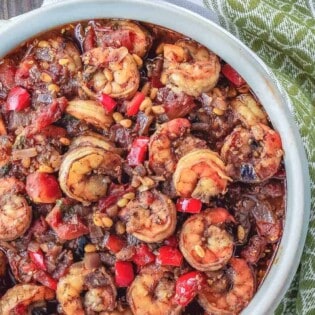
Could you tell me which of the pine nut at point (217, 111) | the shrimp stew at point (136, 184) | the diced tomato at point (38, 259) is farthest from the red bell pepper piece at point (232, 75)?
the diced tomato at point (38, 259)

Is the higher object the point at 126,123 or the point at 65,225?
the point at 126,123

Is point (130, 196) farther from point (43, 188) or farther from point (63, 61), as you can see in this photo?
point (63, 61)

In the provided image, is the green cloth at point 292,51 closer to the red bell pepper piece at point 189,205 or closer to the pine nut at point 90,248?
the red bell pepper piece at point 189,205

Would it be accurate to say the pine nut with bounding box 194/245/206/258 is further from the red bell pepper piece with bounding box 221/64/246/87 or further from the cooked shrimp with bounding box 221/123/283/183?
the red bell pepper piece with bounding box 221/64/246/87

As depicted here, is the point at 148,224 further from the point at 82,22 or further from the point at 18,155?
the point at 82,22

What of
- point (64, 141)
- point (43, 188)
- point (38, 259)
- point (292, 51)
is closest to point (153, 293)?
point (38, 259)

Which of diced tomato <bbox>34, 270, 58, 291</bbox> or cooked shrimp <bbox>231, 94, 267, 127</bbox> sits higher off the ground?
cooked shrimp <bbox>231, 94, 267, 127</bbox>

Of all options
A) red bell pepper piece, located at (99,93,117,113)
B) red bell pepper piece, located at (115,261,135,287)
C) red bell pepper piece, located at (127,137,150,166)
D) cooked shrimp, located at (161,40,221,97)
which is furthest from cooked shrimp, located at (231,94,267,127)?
red bell pepper piece, located at (115,261,135,287)
